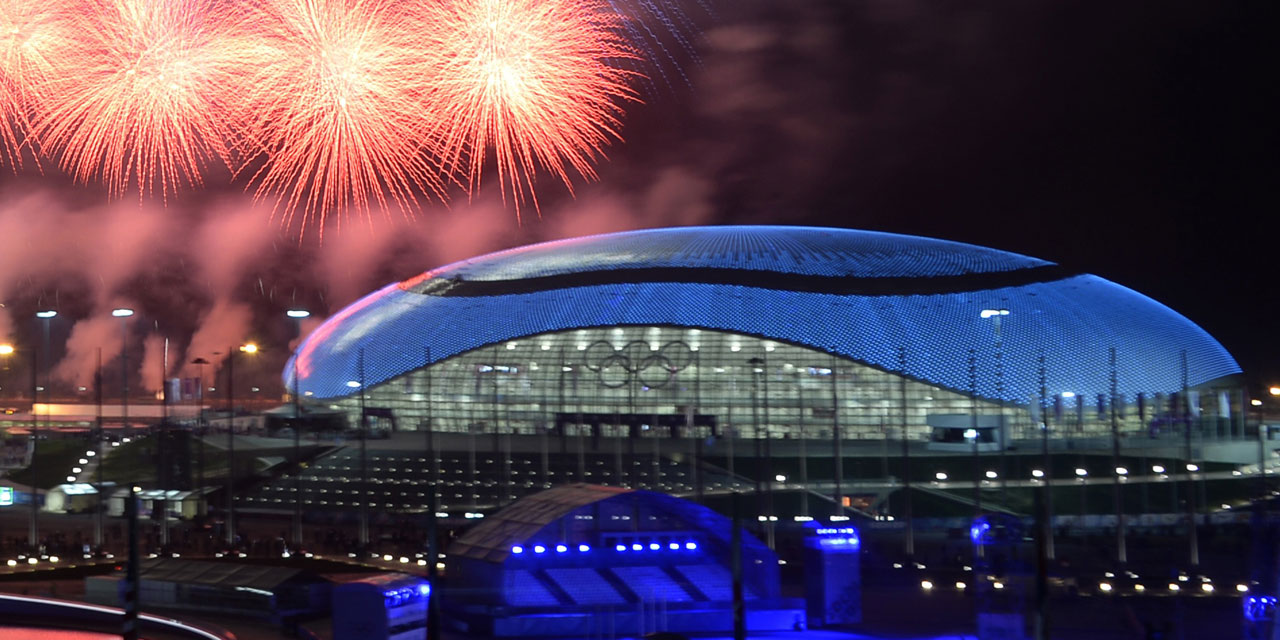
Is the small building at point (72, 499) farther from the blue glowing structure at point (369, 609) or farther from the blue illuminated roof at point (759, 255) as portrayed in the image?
the blue glowing structure at point (369, 609)

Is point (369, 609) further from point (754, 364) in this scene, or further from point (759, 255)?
point (759, 255)

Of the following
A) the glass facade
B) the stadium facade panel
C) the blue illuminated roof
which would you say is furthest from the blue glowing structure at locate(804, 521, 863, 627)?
the blue illuminated roof

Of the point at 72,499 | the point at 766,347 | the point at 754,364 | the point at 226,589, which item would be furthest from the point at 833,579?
the point at 766,347

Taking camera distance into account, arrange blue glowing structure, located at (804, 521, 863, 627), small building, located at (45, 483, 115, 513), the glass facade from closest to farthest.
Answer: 1. blue glowing structure, located at (804, 521, 863, 627)
2. small building, located at (45, 483, 115, 513)
3. the glass facade

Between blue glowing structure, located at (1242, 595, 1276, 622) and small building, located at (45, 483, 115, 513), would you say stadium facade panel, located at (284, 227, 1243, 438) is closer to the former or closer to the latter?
small building, located at (45, 483, 115, 513)

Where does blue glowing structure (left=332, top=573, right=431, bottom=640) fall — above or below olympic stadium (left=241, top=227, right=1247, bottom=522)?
below

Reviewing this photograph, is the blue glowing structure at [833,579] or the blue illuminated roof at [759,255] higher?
the blue illuminated roof at [759,255]

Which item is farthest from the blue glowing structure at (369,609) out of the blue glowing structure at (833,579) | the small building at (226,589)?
the blue glowing structure at (833,579)

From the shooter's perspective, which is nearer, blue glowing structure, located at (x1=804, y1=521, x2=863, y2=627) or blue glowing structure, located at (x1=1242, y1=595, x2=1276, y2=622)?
blue glowing structure, located at (x1=1242, y1=595, x2=1276, y2=622)

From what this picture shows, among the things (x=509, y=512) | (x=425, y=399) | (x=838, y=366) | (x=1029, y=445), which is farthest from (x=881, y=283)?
(x=509, y=512)
